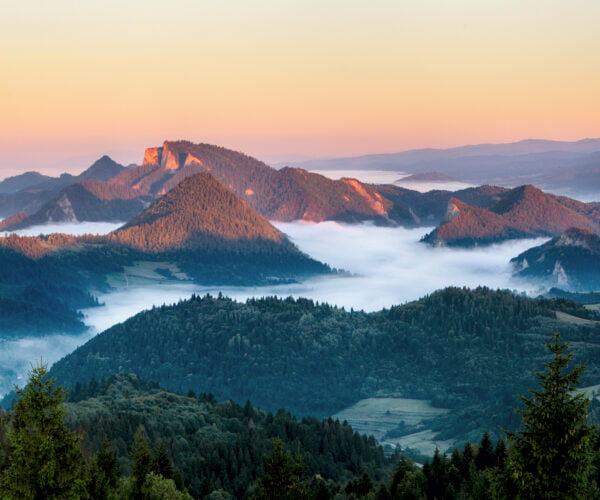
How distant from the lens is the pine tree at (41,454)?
67125 millimetres

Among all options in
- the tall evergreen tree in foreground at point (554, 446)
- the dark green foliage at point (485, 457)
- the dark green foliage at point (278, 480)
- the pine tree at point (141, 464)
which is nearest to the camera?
the tall evergreen tree in foreground at point (554, 446)

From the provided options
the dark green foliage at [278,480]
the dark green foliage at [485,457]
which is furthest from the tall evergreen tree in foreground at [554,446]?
the dark green foliage at [485,457]

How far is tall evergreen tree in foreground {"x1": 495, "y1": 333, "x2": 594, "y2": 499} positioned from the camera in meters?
63.3

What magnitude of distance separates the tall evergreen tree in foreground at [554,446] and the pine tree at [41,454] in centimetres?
3197

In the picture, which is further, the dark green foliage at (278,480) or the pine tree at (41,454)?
the dark green foliage at (278,480)

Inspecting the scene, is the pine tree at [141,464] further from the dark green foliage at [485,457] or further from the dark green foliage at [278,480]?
the dark green foliage at [485,457]

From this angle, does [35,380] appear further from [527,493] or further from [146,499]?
[527,493]

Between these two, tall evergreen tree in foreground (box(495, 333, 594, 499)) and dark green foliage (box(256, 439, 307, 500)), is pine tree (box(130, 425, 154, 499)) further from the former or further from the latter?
tall evergreen tree in foreground (box(495, 333, 594, 499))

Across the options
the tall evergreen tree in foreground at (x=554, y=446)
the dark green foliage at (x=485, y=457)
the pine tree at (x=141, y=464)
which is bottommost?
the dark green foliage at (x=485, y=457)

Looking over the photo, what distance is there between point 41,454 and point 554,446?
36.7 m

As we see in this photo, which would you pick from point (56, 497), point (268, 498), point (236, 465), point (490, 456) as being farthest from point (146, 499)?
point (236, 465)

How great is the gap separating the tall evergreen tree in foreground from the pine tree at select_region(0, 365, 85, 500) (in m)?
32.0

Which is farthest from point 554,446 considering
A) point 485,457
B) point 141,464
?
point 485,457

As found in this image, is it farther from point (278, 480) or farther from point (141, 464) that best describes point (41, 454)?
point (141, 464)
